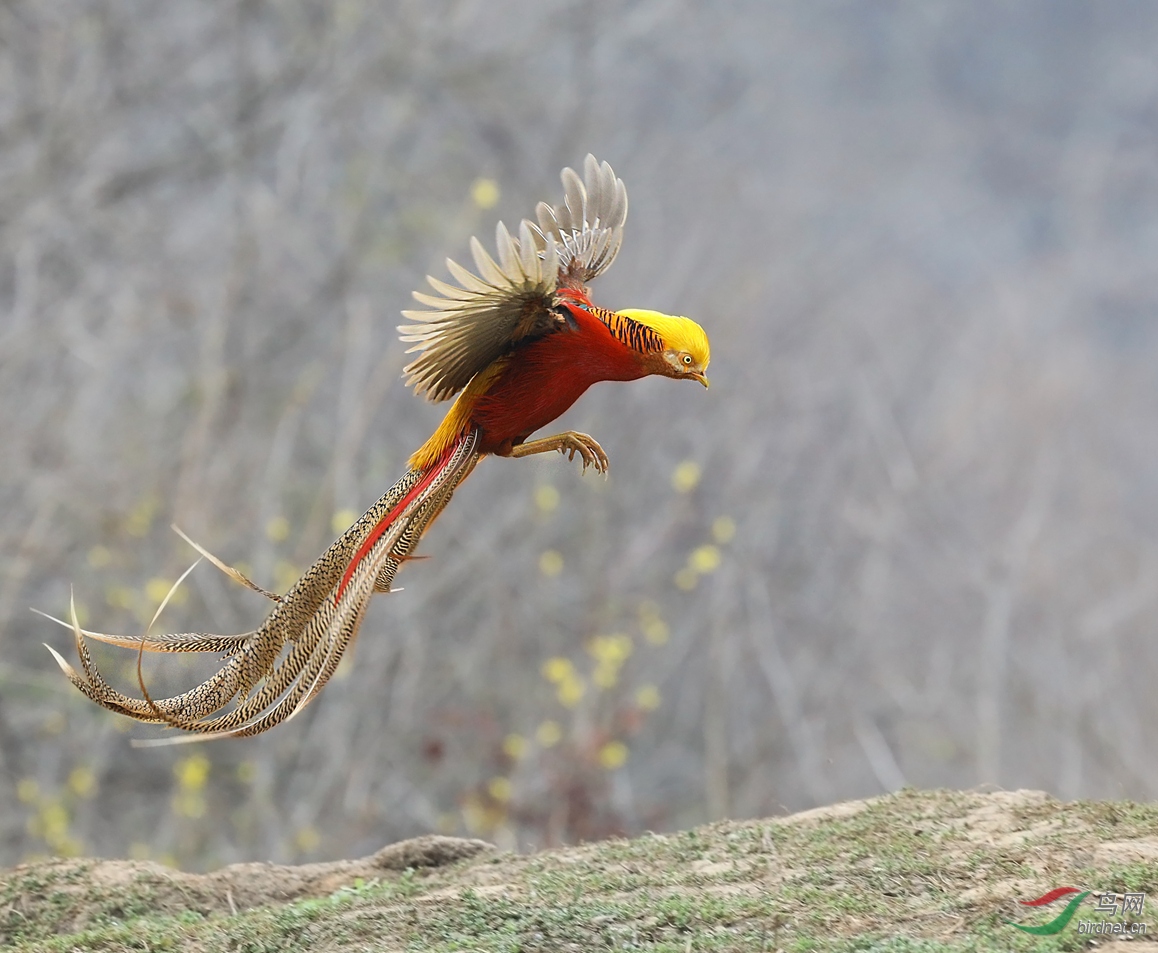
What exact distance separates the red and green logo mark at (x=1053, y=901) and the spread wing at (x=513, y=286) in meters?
1.79

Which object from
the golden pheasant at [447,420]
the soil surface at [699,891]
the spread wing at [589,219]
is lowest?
the soil surface at [699,891]

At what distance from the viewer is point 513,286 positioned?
9.89 ft

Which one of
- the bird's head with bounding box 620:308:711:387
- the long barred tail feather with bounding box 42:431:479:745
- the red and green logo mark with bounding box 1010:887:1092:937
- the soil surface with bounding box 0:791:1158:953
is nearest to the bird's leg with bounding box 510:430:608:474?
the long barred tail feather with bounding box 42:431:479:745

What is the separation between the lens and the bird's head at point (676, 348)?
3156 mm

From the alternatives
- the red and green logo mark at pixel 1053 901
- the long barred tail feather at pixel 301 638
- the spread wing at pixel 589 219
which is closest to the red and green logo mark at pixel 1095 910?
the red and green logo mark at pixel 1053 901

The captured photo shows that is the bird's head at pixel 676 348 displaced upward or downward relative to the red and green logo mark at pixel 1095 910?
upward

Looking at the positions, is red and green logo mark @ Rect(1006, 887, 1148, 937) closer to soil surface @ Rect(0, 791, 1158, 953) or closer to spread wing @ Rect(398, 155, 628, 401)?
soil surface @ Rect(0, 791, 1158, 953)

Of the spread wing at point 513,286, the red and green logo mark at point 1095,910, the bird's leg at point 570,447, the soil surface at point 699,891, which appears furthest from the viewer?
the bird's leg at point 570,447

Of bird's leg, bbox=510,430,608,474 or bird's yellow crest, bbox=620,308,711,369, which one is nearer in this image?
bird's yellow crest, bbox=620,308,711,369

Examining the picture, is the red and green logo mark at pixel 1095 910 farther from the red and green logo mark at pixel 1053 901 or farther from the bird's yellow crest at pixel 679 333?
the bird's yellow crest at pixel 679 333

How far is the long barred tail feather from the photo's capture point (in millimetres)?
3057

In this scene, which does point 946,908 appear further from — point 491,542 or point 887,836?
point 491,542

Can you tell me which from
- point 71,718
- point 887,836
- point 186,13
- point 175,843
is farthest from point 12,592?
point 887,836

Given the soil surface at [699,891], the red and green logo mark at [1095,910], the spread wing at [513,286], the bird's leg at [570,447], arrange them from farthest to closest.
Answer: the bird's leg at [570,447], the soil surface at [699,891], the red and green logo mark at [1095,910], the spread wing at [513,286]
